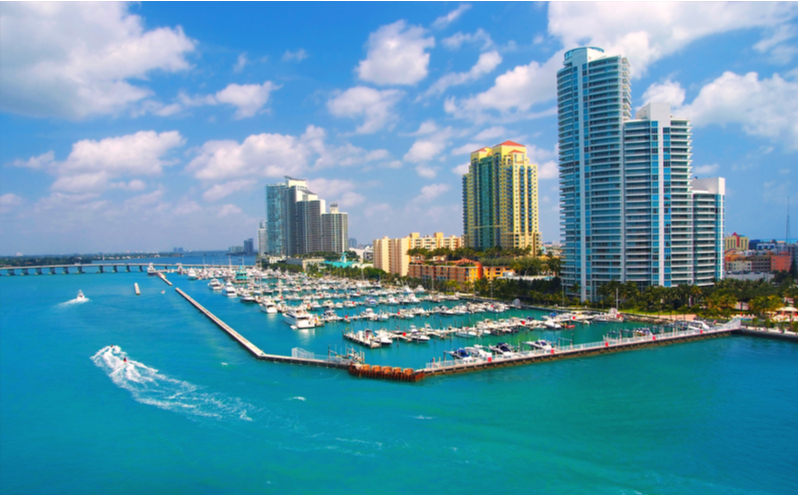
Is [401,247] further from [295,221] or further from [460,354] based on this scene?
[295,221]


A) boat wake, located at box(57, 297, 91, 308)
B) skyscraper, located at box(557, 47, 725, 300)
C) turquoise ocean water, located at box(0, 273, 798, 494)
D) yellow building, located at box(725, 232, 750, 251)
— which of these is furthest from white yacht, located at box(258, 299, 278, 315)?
yellow building, located at box(725, 232, 750, 251)

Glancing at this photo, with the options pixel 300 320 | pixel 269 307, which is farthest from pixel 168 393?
pixel 269 307

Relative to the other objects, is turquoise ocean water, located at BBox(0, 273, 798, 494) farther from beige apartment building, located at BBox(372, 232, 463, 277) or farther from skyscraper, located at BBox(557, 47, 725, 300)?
beige apartment building, located at BBox(372, 232, 463, 277)

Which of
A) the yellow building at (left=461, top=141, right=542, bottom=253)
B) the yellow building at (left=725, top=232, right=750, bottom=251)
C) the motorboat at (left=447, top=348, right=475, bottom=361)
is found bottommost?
the motorboat at (left=447, top=348, right=475, bottom=361)

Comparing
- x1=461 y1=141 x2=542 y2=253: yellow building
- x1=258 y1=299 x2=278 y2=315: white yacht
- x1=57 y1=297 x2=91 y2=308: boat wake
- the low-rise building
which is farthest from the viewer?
x1=461 y1=141 x2=542 y2=253: yellow building

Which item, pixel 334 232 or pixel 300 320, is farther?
pixel 334 232

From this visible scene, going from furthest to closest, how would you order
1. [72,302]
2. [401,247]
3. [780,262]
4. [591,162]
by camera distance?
[401,247] → [780,262] → [72,302] → [591,162]

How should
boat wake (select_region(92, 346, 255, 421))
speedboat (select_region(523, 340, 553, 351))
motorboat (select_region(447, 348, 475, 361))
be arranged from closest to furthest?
boat wake (select_region(92, 346, 255, 421))
motorboat (select_region(447, 348, 475, 361))
speedboat (select_region(523, 340, 553, 351))
